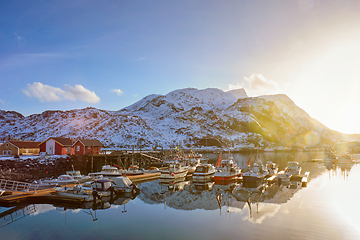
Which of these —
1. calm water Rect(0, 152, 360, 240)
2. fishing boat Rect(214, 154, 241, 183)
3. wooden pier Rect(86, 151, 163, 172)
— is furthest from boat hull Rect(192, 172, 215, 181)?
wooden pier Rect(86, 151, 163, 172)

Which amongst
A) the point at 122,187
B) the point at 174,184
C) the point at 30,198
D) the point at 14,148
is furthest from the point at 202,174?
the point at 14,148

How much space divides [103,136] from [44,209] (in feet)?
465

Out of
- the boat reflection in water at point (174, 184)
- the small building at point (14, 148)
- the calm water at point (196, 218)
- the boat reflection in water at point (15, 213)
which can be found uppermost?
the small building at point (14, 148)

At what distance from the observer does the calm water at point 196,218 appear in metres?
23.1

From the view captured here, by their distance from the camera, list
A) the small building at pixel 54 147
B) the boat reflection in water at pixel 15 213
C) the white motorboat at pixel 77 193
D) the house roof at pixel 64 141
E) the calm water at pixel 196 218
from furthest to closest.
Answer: the house roof at pixel 64 141, the small building at pixel 54 147, the white motorboat at pixel 77 193, the boat reflection in water at pixel 15 213, the calm water at pixel 196 218

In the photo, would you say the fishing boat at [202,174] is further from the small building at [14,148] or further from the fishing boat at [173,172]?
the small building at [14,148]

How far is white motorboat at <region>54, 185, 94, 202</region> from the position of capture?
3372 cm

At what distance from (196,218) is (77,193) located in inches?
737

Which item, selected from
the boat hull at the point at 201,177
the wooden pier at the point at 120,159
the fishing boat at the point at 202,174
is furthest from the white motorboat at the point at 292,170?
the wooden pier at the point at 120,159

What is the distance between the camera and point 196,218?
2845 cm

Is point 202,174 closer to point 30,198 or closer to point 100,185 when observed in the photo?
point 100,185

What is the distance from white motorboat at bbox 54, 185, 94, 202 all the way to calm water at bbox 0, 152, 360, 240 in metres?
2.36

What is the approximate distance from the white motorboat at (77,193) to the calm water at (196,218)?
236cm

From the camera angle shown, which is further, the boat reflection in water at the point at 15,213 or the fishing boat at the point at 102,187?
the fishing boat at the point at 102,187
